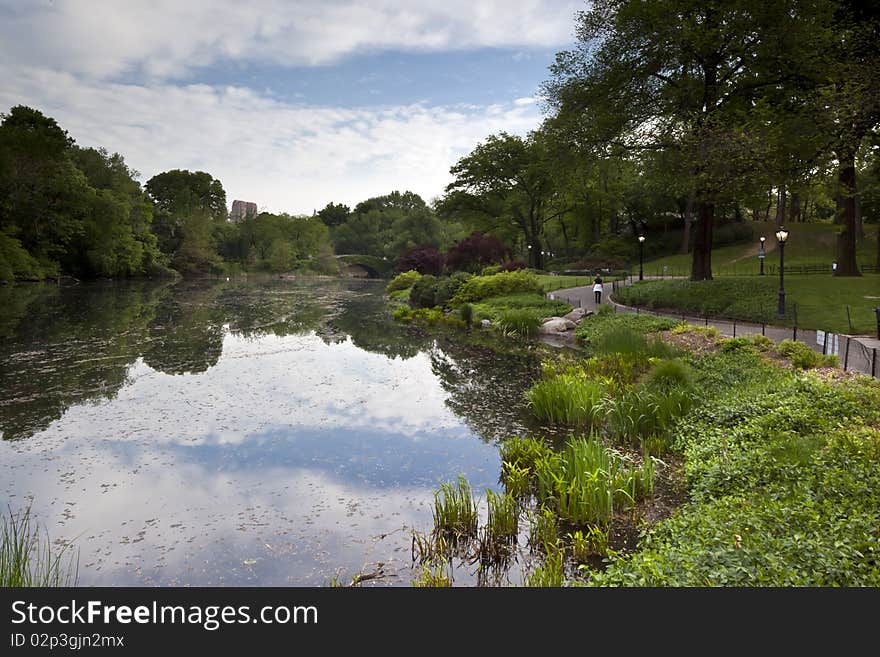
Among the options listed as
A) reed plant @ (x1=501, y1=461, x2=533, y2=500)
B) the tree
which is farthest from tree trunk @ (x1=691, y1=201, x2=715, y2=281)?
the tree

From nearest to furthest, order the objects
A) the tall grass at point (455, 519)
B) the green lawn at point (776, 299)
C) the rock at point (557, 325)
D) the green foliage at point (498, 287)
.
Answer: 1. the tall grass at point (455, 519)
2. the green lawn at point (776, 299)
3. the rock at point (557, 325)
4. the green foliage at point (498, 287)

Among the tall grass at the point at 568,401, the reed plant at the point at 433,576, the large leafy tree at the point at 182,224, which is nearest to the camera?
the reed plant at the point at 433,576

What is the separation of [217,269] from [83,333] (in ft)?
218

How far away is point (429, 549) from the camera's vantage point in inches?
247

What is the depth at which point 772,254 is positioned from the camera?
53594mm

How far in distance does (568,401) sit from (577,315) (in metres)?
15.3

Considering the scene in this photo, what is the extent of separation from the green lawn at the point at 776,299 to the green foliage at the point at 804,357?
6.59 metres

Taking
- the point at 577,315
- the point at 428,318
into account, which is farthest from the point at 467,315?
the point at 577,315

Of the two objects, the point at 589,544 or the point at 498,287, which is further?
the point at 498,287

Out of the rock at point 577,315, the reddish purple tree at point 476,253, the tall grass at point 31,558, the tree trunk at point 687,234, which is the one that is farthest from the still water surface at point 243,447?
the tree trunk at point 687,234

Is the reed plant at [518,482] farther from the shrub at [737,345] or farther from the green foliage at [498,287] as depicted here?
the green foliage at [498,287]

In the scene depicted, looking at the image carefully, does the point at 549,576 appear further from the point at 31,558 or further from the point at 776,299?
the point at 776,299

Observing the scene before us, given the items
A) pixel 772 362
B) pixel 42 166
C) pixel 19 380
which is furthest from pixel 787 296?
pixel 42 166

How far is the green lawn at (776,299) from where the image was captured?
65.0 ft
